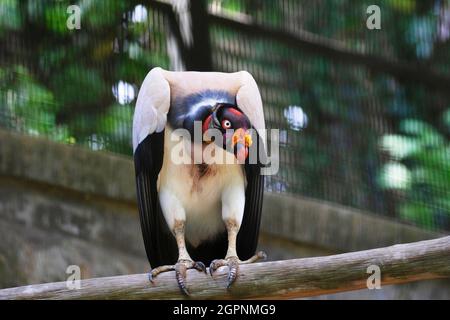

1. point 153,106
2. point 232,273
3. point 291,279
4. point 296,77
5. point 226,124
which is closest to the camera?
point 291,279

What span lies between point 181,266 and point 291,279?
557 mm

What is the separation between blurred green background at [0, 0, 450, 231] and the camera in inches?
199

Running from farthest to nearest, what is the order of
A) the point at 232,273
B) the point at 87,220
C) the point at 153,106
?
the point at 87,220
the point at 153,106
the point at 232,273

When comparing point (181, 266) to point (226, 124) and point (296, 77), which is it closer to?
point (226, 124)

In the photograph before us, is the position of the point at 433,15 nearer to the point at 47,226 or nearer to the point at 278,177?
the point at 278,177

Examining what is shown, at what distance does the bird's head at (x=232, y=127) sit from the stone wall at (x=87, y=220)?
1.99 m

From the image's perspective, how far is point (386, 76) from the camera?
5320 millimetres

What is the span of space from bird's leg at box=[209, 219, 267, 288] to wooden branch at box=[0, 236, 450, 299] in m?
0.03

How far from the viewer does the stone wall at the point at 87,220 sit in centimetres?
539

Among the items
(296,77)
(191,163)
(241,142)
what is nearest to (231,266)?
(241,142)

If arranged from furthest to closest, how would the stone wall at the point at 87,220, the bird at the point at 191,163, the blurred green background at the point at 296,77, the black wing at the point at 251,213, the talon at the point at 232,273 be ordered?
the stone wall at the point at 87,220 → the blurred green background at the point at 296,77 → the black wing at the point at 251,213 → the bird at the point at 191,163 → the talon at the point at 232,273

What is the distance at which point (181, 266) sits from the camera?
3398 millimetres

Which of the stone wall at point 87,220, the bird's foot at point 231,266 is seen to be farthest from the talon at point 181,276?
the stone wall at point 87,220

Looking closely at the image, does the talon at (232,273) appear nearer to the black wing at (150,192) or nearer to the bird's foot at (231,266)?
the bird's foot at (231,266)
